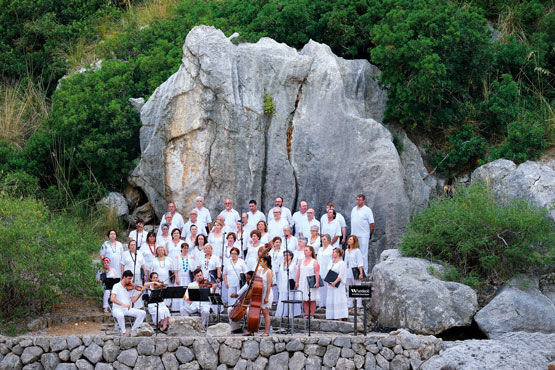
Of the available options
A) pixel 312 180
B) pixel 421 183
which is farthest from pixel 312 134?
pixel 421 183

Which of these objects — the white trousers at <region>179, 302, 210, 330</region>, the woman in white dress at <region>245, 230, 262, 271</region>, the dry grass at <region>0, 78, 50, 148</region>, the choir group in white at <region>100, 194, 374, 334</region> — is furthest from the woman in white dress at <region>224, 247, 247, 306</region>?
the dry grass at <region>0, 78, 50, 148</region>

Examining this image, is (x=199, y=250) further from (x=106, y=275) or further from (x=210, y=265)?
(x=106, y=275)

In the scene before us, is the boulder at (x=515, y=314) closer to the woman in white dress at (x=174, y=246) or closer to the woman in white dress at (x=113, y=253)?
the woman in white dress at (x=174, y=246)

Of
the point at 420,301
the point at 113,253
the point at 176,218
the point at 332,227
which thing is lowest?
the point at 420,301

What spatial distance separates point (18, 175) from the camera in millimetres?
19891

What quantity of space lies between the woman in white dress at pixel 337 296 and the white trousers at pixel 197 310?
2.30 m

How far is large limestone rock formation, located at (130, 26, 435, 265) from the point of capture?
1839 cm

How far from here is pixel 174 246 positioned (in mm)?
15734

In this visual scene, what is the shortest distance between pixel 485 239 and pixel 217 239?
18.1 ft

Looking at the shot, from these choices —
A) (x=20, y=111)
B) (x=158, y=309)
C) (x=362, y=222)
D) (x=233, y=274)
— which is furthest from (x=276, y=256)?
(x=20, y=111)

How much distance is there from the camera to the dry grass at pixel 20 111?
22.3 m

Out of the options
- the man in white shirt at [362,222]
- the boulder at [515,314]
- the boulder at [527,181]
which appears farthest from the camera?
the man in white shirt at [362,222]

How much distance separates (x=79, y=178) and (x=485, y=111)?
443 inches

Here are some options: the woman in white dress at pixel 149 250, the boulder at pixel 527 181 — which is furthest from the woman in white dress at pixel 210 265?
the boulder at pixel 527 181
